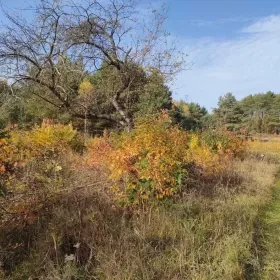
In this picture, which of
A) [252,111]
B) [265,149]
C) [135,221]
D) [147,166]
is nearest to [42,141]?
[147,166]

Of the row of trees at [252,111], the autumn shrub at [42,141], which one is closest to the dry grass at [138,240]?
the autumn shrub at [42,141]

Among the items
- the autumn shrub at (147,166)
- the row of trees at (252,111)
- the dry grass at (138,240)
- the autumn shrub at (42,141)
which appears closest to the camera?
the dry grass at (138,240)

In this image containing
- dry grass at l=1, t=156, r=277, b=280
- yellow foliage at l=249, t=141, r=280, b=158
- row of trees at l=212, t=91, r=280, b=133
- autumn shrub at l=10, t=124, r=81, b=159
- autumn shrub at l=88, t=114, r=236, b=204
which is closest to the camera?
dry grass at l=1, t=156, r=277, b=280

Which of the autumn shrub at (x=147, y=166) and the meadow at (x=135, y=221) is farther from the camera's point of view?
the autumn shrub at (x=147, y=166)

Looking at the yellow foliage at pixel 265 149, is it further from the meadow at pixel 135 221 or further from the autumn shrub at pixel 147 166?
the autumn shrub at pixel 147 166

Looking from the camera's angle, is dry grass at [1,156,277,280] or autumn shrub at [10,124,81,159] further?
autumn shrub at [10,124,81,159]

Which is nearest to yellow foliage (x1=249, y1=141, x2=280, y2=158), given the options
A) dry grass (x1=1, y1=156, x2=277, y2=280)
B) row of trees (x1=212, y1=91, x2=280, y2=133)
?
row of trees (x1=212, y1=91, x2=280, y2=133)

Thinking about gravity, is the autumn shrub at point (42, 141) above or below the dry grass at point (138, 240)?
above

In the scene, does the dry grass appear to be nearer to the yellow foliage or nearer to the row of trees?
the yellow foliage

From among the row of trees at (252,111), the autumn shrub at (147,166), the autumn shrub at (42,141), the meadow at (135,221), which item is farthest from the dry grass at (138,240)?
the row of trees at (252,111)

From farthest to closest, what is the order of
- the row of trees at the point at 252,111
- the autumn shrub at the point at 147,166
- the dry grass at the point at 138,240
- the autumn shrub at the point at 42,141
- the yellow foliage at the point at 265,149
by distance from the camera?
the row of trees at the point at 252,111, the yellow foliage at the point at 265,149, the autumn shrub at the point at 42,141, the autumn shrub at the point at 147,166, the dry grass at the point at 138,240

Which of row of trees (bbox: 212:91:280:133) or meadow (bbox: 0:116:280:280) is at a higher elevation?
row of trees (bbox: 212:91:280:133)

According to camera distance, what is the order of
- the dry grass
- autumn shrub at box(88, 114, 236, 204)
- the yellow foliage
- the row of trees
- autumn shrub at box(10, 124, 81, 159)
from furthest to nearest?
the row of trees
the yellow foliage
autumn shrub at box(10, 124, 81, 159)
autumn shrub at box(88, 114, 236, 204)
the dry grass

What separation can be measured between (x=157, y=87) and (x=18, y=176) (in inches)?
247
